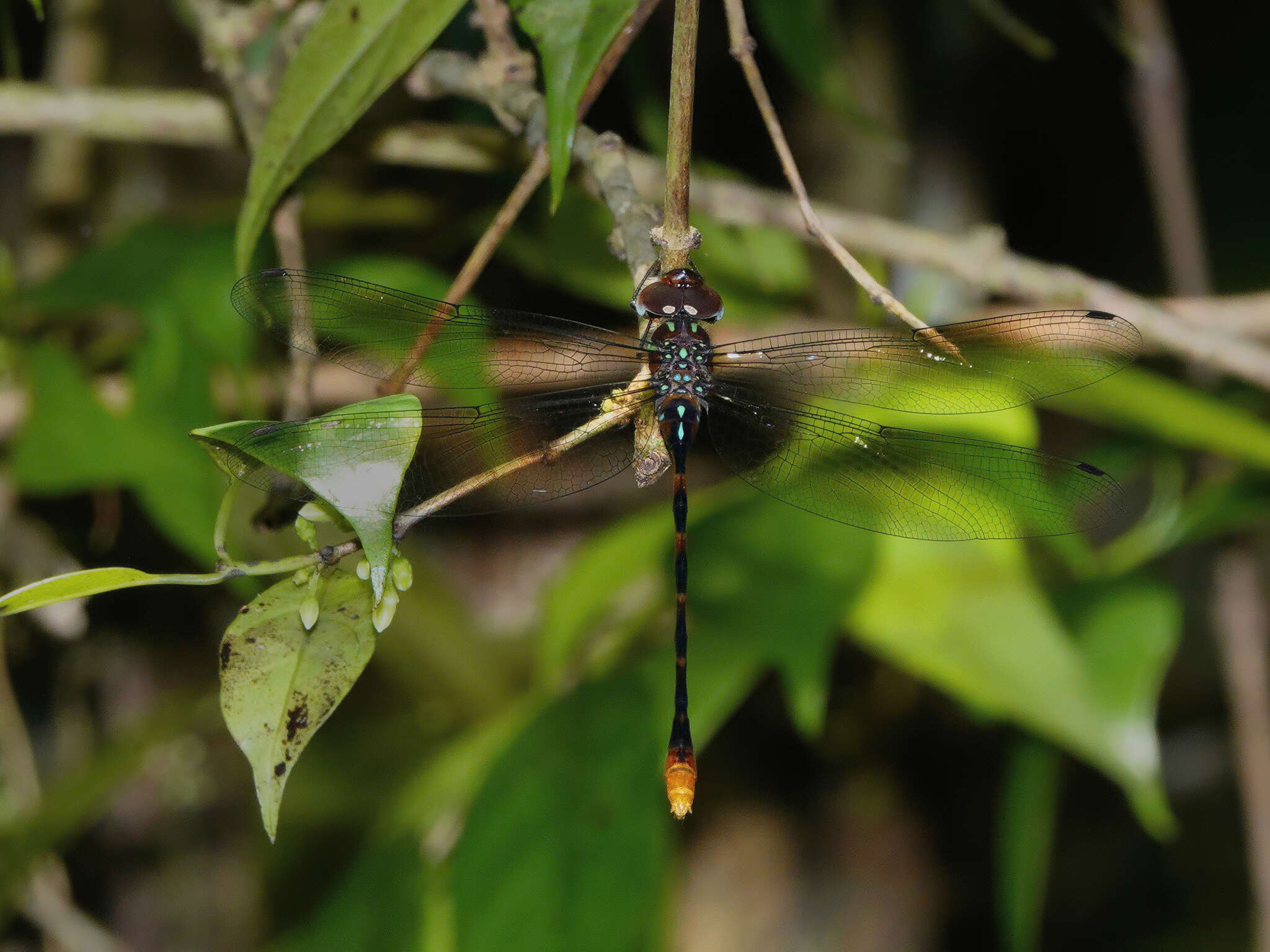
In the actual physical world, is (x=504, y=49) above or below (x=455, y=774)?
above

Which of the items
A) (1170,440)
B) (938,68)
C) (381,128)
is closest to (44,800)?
(381,128)

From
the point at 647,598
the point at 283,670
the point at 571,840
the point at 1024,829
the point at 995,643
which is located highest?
the point at 283,670

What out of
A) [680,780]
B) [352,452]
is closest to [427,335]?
[352,452]

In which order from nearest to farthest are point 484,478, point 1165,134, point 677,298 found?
point 484,478, point 677,298, point 1165,134

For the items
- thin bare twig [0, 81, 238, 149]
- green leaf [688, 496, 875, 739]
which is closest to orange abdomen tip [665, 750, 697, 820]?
green leaf [688, 496, 875, 739]

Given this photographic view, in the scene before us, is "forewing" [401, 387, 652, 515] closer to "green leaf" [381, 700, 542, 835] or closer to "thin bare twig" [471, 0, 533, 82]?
"thin bare twig" [471, 0, 533, 82]

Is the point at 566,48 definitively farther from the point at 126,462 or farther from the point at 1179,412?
the point at 1179,412

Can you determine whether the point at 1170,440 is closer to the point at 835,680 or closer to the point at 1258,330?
the point at 1258,330
